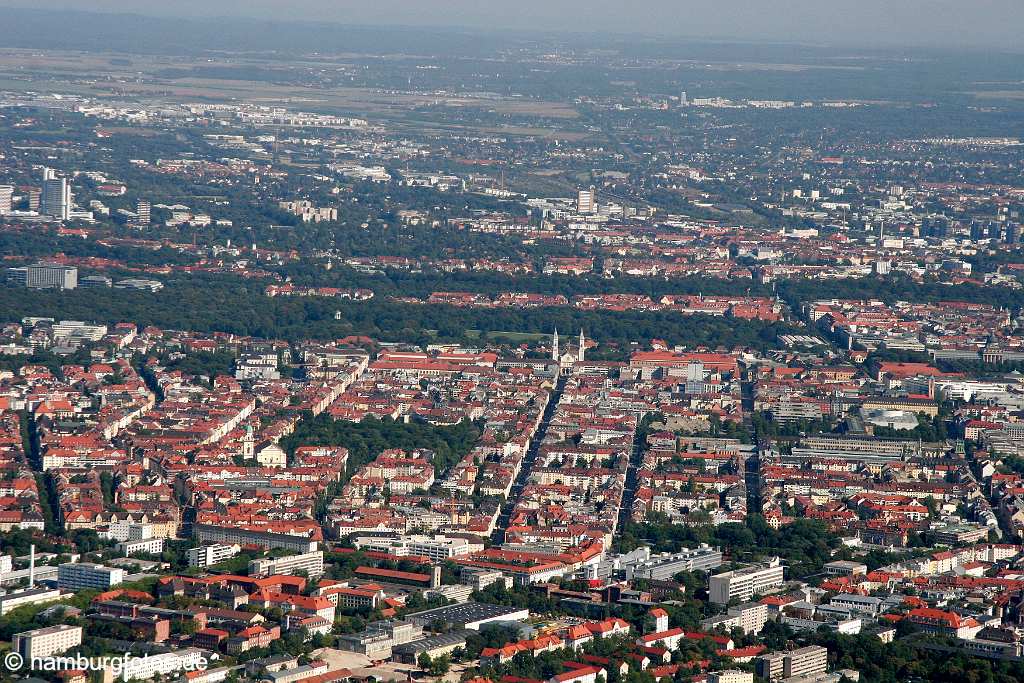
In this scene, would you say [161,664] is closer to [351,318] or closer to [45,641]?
[45,641]

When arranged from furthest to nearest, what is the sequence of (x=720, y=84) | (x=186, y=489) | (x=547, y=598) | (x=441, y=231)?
(x=720, y=84) → (x=441, y=231) → (x=186, y=489) → (x=547, y=598)

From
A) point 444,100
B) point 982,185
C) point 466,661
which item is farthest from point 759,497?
point 444,100

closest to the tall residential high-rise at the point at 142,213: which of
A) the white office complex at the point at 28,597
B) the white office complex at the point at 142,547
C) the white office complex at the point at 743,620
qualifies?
the white office complex at the point at 142,547

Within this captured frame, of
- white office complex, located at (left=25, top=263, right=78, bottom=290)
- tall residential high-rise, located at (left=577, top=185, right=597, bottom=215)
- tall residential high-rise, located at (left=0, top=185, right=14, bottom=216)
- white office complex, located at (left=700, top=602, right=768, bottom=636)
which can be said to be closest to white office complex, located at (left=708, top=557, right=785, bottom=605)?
white office complex, located at (left=700, top=602, right=768, bottom=636)

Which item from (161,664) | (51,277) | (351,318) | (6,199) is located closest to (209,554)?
(161,664)

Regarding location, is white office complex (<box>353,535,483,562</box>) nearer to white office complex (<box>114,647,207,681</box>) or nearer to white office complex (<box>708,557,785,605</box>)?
white office complex (<box>708,557,785,605</box>)

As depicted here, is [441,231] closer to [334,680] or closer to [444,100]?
[334,680]
